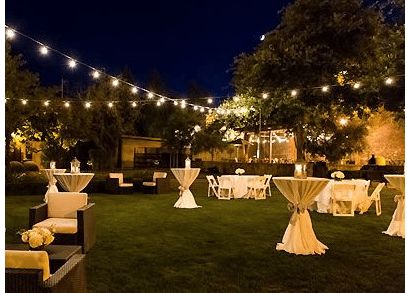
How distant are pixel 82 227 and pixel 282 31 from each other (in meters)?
12.5

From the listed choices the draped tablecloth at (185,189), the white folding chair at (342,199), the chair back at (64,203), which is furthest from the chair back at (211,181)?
the chair back at (64,203)

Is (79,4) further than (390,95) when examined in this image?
Yes

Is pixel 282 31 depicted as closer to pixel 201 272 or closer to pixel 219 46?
pixel 201 272

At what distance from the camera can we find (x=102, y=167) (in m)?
23.8

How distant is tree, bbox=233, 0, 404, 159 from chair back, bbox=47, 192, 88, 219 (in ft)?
32.1

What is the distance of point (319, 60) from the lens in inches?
612

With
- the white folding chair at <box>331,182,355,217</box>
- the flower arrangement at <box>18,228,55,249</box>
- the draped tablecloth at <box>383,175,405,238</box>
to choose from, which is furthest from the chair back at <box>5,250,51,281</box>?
the white folding chair at <box>331,182,355,217</box>

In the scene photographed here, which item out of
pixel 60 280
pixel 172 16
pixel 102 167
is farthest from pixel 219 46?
pixel 60 280

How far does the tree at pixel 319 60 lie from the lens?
15414mm

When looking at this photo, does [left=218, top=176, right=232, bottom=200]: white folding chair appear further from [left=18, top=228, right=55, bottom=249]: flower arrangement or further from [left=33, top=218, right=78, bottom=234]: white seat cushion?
[left=18, top=228, right=55, bottom=249]: flower arrangement

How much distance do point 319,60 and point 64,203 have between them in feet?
36.7

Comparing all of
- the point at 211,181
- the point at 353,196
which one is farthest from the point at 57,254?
the point at 211,181

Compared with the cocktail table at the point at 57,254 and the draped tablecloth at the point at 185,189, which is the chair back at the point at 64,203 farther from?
the draped tablecloth at the point at 185,189

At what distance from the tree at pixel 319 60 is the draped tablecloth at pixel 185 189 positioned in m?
5.71
